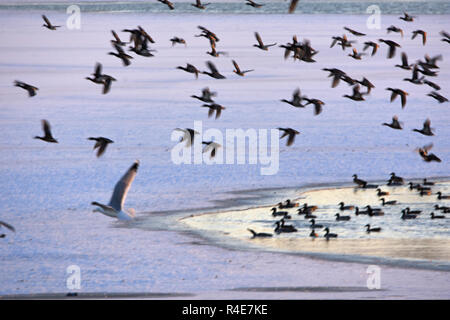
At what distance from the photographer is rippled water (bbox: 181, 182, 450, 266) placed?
14172 mm

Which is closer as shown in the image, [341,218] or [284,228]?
[284,228]

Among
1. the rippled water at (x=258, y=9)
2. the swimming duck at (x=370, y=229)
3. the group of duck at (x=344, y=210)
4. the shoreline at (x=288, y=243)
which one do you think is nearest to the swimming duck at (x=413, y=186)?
the group of duck at (x=344, y=210)

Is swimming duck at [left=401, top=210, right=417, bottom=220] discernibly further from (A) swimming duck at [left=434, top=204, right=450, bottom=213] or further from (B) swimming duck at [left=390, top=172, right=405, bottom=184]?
(B) swimming duck at [left=390, top=172, right=405, bottom=184]

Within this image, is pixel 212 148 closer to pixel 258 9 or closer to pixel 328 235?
pixel 328 235

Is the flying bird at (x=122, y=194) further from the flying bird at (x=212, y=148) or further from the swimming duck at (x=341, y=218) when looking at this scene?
the flying bird at (x=212, y=148)

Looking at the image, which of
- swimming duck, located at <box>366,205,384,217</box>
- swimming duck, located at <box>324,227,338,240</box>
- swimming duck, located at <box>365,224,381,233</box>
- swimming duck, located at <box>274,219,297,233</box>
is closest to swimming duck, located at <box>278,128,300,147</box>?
swimming duck, located at <box>366,205,384,217</box>

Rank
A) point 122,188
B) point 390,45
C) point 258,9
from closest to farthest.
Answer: point 122,188 → point 390,45 → point 258,9

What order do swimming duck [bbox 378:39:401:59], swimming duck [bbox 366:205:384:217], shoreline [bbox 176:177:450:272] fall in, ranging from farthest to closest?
1. swimming duck [bbox 378:39:401:59]
2. swimming duck [bbox 366:205:384:217]
3. shoreline [bbox 176:177:450:272]

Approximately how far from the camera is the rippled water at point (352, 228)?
14.2 metres

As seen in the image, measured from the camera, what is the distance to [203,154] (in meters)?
21.6

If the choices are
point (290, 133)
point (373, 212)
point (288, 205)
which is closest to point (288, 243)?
point (288, 205)

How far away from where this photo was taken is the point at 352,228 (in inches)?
603
